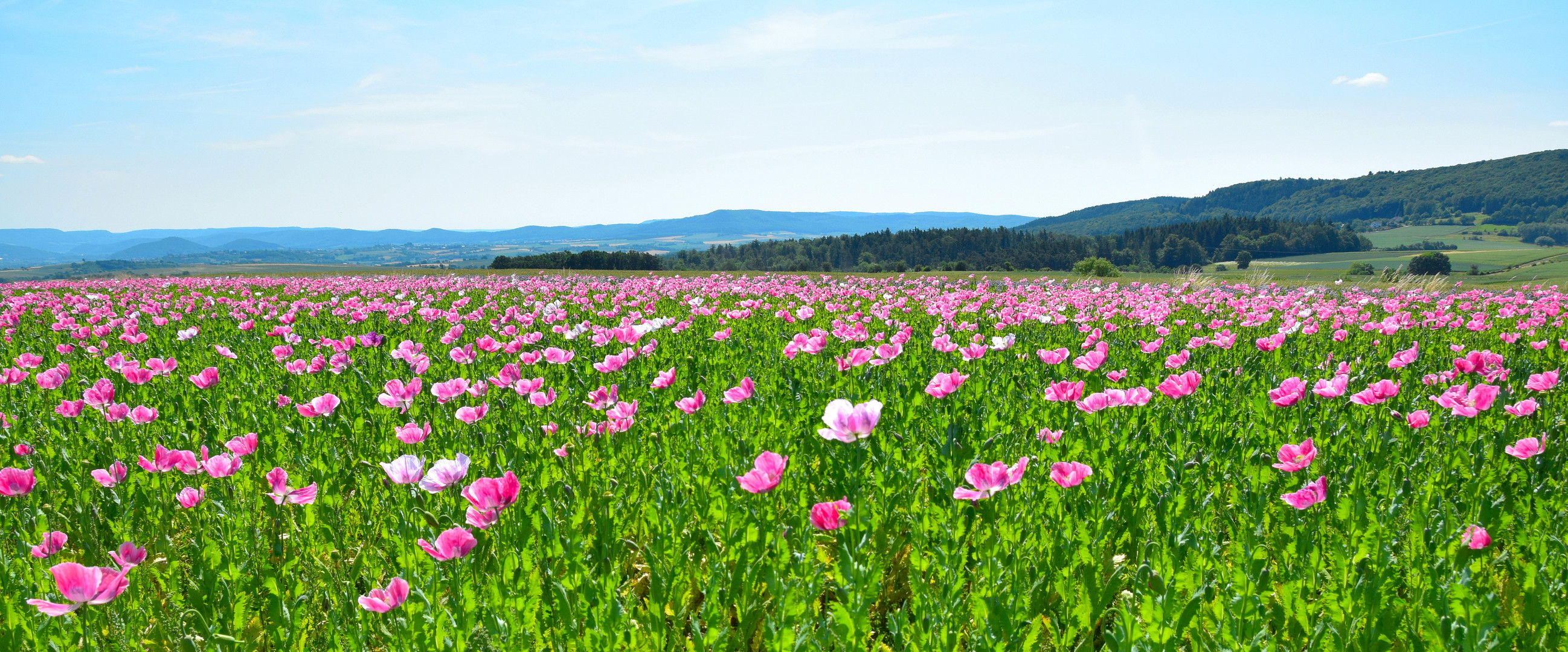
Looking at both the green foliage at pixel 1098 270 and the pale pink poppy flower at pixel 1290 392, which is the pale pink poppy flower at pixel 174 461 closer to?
the pale pink poppy flower at pixel 1290 392

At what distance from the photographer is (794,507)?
3.18m

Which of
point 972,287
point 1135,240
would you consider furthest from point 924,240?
point 972,287

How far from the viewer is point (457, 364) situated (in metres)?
6.89

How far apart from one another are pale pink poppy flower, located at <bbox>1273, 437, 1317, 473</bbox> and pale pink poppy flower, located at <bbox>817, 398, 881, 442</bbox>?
156cm

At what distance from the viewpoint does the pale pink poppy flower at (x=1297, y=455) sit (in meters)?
2.81

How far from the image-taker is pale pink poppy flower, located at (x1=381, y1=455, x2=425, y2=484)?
2570 mm

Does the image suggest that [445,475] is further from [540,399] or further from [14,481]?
[14,481]

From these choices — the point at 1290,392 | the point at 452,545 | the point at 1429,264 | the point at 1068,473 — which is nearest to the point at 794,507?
the point at 1068,473

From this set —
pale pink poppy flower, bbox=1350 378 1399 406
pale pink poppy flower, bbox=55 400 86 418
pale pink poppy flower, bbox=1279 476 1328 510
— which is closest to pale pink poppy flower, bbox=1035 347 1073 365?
pale pink poppy flower, bbox=1350 378 1399 406

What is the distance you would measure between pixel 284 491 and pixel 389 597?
102 cm

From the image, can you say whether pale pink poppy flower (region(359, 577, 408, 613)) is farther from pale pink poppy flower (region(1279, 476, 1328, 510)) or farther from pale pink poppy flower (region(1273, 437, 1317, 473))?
pale pink poppy flower (region(1273, 437, 1317, 473))

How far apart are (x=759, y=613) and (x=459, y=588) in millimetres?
967

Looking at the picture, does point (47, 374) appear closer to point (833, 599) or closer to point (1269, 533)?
point (833, 599)

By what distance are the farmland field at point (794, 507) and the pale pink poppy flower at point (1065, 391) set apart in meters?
0.02
